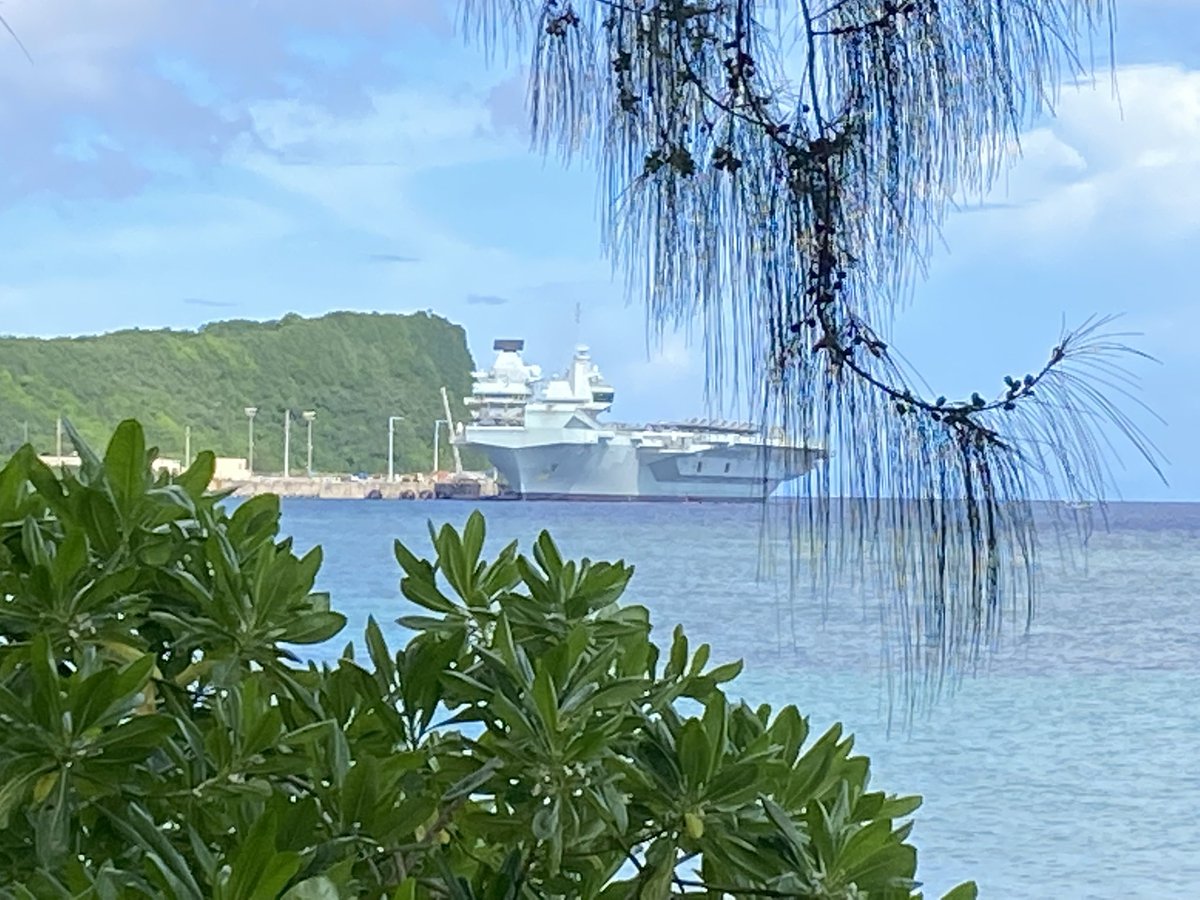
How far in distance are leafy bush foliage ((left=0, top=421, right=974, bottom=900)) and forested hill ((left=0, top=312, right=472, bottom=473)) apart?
1.32 meters

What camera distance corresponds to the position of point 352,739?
25.3 inches

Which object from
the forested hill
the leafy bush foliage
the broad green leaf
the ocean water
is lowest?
the ocean water

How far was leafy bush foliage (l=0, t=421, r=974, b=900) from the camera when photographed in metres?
0.57

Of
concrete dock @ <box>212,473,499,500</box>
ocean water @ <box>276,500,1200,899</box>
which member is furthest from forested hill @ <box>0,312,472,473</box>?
concrete dock @ <box>212,473,499,500</box>

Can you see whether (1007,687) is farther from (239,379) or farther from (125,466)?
(125,466)

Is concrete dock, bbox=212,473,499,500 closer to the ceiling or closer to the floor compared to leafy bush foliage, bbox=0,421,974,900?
closer to the ceiling

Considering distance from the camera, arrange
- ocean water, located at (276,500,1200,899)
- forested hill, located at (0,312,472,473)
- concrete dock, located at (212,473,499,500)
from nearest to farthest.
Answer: forested hill, located at (0,312,472,473)
ocean water, located at (276,500,1200,899)
concrete dock, located at (212,473,499,500)

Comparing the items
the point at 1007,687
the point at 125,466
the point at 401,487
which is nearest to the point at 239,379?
the point at 125,466

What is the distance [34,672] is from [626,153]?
574 mm

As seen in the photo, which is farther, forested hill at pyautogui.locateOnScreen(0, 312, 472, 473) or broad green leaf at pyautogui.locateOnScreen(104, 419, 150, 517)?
forested hill at pyautogui.locateOnScreen(0, 312, 472, 473)

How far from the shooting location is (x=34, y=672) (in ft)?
1.81

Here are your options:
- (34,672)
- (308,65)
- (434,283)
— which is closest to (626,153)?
(34,672)

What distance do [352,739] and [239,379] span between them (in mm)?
2222

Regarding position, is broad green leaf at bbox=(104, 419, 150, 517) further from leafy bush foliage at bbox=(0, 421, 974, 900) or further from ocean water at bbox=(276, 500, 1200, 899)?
ocean water at bbox=(276, 500, 1200, 899)
